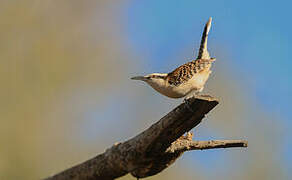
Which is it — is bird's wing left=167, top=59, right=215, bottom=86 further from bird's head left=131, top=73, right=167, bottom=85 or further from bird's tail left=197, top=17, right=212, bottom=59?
bird's tail left=197, top=17, right=212, bottom=59

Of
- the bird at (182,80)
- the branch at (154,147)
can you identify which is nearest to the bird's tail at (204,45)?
the bird at (182,80)

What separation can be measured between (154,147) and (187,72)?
2.79ft

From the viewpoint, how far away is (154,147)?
7.48 feet

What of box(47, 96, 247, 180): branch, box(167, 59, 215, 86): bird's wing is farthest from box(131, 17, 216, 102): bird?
box(47, 96, 247, 180): branch

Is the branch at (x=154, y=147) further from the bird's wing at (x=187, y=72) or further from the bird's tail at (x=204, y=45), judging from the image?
the bird's tail at (x=204, y=45)

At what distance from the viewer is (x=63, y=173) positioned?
8.06 ft

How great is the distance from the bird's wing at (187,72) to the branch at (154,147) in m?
0.44

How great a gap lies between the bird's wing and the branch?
44cm

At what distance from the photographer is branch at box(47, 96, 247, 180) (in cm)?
215

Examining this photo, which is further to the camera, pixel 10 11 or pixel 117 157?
pixel 10 11

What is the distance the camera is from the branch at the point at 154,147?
2.15m

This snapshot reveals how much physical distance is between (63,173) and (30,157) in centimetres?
312

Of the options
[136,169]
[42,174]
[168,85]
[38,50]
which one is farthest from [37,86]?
[136,169]

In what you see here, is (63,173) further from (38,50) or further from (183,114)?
(38,50)
